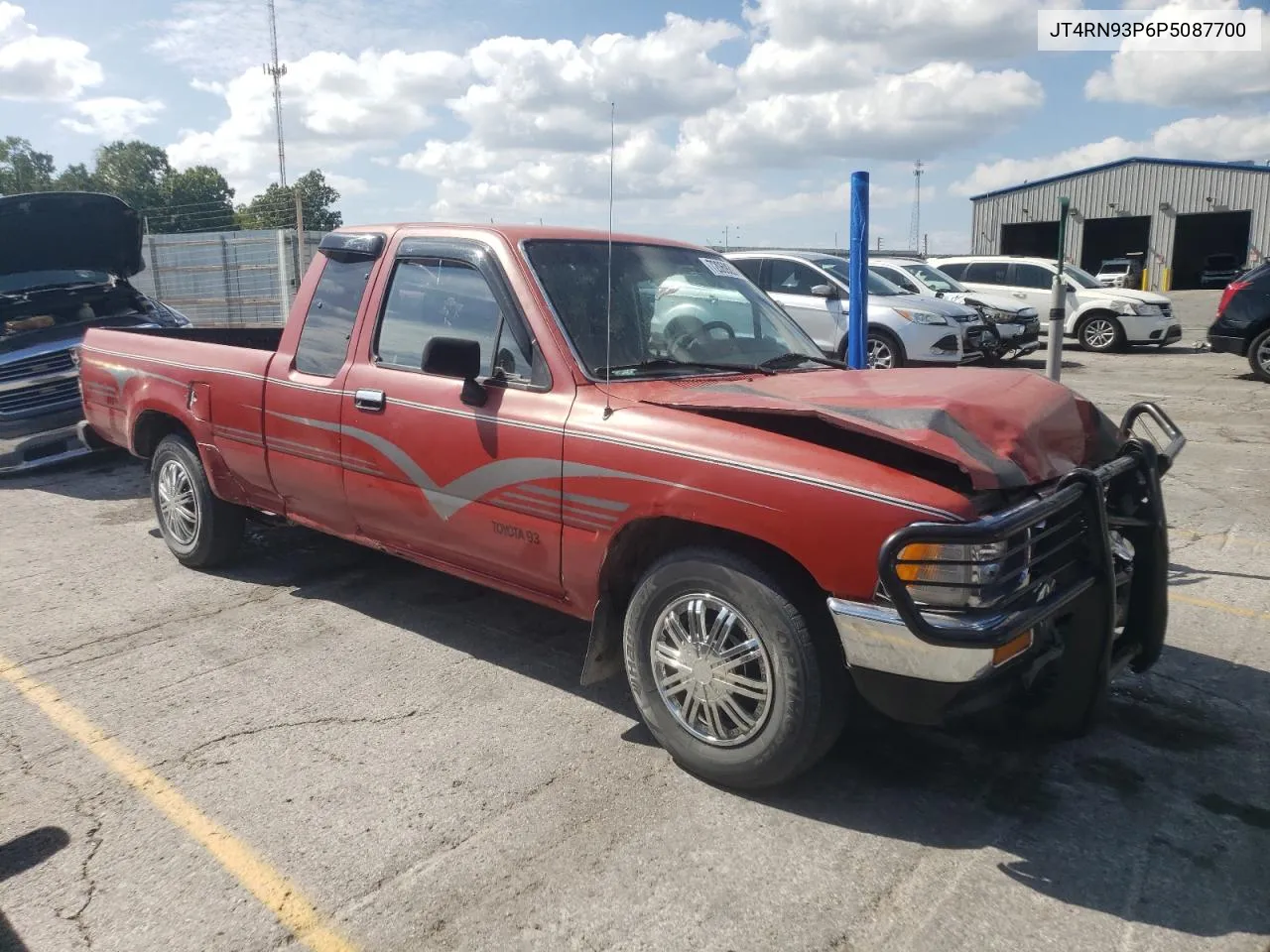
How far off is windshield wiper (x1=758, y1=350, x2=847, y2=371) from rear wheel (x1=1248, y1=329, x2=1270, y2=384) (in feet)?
37.1

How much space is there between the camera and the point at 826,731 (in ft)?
10.2

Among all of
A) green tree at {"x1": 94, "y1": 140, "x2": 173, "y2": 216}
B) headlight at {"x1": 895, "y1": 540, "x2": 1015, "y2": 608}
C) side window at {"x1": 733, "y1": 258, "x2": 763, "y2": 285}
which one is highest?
green tree at {"x1": 94, "y1": 140, "x2": 173, "y2": 216}

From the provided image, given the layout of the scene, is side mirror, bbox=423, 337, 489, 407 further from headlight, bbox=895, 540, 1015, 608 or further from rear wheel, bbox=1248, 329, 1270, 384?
rear wheel, bbox=1248, 329, 1270, 384

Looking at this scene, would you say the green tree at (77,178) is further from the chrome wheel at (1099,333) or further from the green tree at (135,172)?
the chrome wheel at (1099,333)

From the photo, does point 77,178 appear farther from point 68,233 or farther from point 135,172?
point 68,233

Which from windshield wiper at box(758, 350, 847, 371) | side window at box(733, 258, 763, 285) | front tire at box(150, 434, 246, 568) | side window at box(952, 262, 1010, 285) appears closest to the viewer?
windshield wiper at box(758, 350, 847, 371)

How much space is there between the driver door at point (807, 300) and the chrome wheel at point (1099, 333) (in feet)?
24.4

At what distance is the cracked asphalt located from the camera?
8.87 ft

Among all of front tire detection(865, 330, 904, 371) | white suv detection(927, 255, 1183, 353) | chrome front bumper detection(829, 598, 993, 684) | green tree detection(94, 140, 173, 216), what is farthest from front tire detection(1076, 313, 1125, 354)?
green tree detection(94, 140, 173, 216)

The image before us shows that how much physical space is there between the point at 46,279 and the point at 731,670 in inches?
360

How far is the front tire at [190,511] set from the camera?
5559 millimetres

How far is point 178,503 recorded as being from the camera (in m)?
5.78

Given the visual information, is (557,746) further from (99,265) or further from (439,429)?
(99,265)

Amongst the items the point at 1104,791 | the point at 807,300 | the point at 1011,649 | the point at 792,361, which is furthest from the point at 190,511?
the point at 807,300
